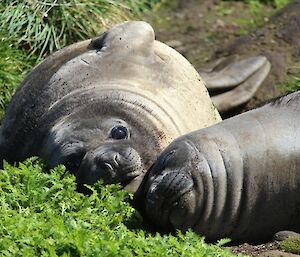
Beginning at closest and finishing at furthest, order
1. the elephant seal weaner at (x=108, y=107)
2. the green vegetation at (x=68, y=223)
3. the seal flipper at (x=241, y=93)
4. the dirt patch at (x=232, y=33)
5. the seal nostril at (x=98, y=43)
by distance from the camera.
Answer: the green vegetation at (x=68, y=223) < the elephant seal weaner at (x=108, y=107) < the seal nostril at (x=98, y=43) < the seal flipper at (x=241, y=93) < the dirt patch at (x=232, y=33)

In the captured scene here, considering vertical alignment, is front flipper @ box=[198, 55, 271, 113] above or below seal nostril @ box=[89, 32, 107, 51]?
below

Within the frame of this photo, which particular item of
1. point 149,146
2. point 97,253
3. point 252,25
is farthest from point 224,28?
point 97,253

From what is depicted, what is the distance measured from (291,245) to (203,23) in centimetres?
491

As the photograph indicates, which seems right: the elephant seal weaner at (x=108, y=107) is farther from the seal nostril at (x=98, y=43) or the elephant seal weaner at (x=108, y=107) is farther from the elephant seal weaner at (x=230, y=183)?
the elephant seal weaner at (x=230, y=183)

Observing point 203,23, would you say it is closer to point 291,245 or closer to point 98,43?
point 98,43

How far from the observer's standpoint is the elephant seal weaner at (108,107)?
6.09 metres

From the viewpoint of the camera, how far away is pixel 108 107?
6.32m

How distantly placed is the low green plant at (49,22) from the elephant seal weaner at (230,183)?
8.97 ft

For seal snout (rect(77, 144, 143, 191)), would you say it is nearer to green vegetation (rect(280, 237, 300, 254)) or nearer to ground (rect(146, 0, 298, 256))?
green vegetation (rect(280, 237, 300, 254))

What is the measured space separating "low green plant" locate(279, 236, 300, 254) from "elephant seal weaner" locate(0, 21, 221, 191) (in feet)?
2.78

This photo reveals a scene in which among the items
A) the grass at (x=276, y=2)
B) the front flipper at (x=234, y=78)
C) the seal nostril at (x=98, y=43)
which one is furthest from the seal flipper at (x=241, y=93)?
the grass at (x=276, y=2)

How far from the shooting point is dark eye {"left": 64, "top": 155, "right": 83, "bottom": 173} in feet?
20.2

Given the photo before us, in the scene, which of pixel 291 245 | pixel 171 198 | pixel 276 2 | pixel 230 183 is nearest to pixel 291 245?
pixel 291 245

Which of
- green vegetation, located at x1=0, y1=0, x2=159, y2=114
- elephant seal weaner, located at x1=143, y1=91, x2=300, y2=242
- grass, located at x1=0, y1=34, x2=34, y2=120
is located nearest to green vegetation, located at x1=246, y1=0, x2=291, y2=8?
green vegetation, located at x1=0, y1=0, x2=159, y2=114
